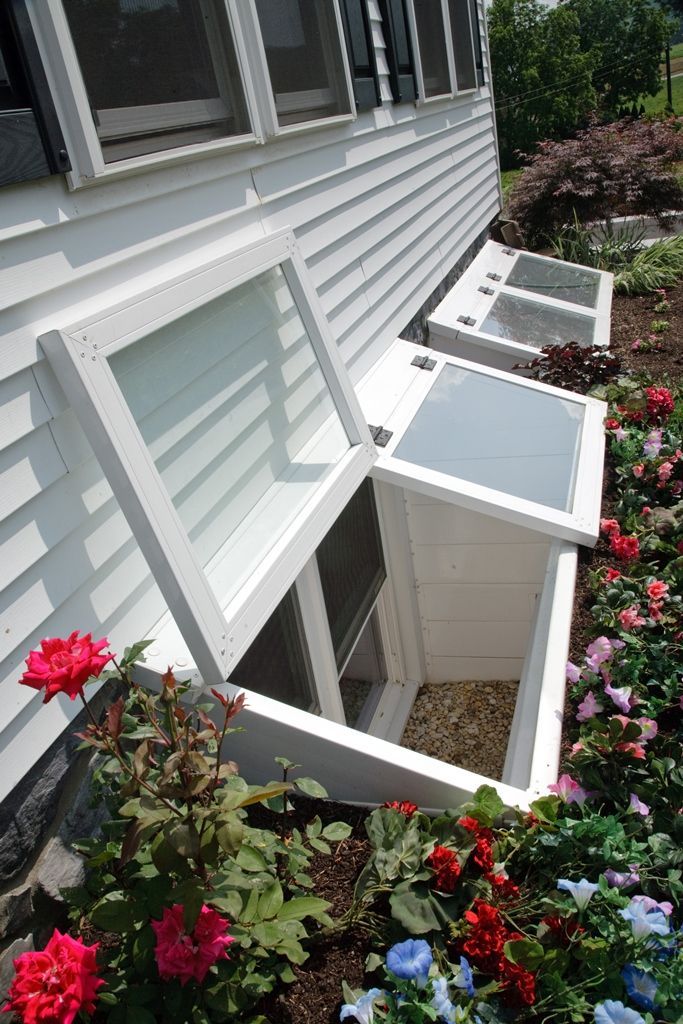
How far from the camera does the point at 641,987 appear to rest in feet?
4.75

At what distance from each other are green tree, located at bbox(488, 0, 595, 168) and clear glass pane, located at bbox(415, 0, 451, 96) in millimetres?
14656

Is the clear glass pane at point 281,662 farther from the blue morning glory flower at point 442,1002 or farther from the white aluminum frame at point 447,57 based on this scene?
the white aluminum frame at point 447,57

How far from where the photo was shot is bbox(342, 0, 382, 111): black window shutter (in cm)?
353

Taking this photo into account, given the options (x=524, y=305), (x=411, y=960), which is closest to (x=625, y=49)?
(x=524, y=305)

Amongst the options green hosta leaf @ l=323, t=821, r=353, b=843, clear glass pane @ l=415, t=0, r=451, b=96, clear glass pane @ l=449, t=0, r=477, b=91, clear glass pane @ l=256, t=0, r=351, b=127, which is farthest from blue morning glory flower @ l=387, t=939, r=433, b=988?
clear glass pane @ l=449, t=0, r=477, b=91

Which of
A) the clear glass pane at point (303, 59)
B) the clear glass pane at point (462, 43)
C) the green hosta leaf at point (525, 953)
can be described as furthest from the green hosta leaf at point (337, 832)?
the clear glass pane at point (462, 43)

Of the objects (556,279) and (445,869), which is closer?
(445,869)

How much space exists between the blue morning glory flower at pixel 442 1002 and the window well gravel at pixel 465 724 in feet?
6.96

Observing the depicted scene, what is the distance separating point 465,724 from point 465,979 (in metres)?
2.30

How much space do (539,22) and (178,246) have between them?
21380mm

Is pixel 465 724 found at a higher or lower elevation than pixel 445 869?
lower

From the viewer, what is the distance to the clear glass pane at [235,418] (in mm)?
1950

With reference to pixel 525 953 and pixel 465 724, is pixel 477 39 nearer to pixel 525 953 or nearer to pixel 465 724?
pixel 465 724

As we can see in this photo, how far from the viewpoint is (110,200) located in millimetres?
1926
